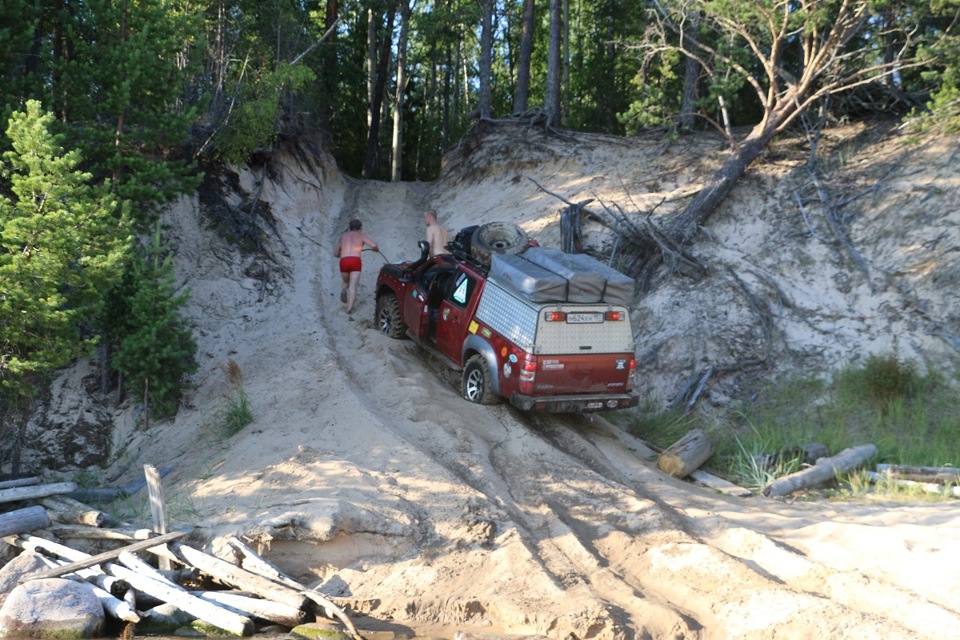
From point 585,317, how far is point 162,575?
18.7ft

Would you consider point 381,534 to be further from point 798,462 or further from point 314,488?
point 798,462

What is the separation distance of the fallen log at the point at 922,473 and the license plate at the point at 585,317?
397 cm

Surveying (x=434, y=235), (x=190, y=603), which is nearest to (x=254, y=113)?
(x=434, y=235)

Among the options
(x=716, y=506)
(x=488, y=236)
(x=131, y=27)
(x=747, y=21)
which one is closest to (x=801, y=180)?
(x=747, y=21)

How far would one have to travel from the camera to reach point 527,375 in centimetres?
1048

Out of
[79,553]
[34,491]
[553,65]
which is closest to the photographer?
[79,553]

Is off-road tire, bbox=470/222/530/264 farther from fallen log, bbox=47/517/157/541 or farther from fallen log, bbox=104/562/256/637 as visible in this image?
fallen log, bbox=104/562/256/637

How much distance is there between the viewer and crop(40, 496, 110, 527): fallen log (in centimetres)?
859

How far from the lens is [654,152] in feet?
67.8

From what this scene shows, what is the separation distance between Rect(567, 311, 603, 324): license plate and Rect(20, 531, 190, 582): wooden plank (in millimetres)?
5112

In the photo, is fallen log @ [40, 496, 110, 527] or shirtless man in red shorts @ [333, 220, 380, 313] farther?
shirtless man in red shorts @ [333, 220, 380, 313]

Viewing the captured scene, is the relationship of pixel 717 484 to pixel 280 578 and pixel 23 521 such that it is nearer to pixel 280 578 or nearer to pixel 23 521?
pixel 280 578

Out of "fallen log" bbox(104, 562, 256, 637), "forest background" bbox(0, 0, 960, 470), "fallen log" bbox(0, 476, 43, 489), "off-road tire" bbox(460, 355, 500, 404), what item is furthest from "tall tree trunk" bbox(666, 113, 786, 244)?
"fallen log" bbox(104, 562, 256, 637)

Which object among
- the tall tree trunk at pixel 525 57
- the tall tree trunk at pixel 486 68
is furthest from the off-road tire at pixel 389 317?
the tall tree trunk at pixel 525 57
